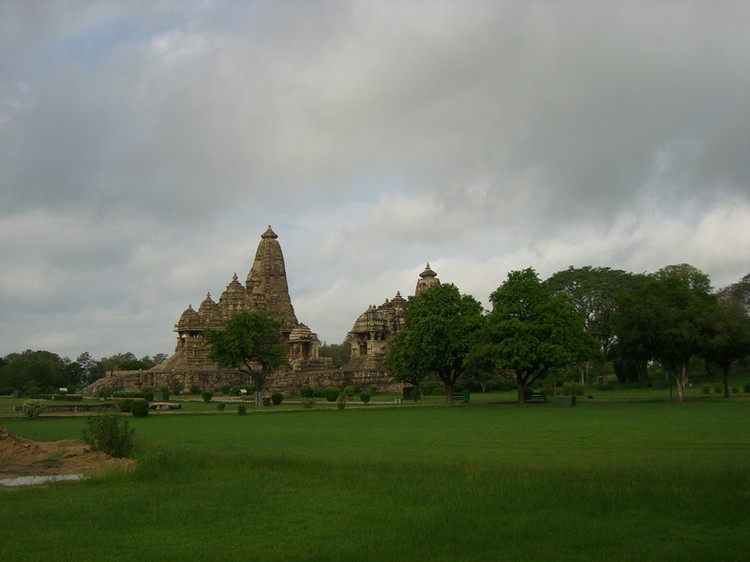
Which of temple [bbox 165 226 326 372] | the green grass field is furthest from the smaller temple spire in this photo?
the green grass field

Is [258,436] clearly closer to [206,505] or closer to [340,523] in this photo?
[206,505]

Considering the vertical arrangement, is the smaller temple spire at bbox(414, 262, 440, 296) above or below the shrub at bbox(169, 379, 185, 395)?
above

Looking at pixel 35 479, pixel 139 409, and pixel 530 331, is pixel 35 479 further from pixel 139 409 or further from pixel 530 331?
pixel 530 331

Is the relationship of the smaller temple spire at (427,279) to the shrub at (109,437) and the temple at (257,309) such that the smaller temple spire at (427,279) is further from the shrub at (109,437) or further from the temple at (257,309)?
the shrub at (109,437)

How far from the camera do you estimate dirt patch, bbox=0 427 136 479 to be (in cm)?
1471

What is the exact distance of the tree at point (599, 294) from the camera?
63.1 metres

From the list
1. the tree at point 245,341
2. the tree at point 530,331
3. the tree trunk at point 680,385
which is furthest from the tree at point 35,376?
the tree trunk at point 680,385

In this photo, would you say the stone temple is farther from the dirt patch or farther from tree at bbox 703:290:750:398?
the dirt patch

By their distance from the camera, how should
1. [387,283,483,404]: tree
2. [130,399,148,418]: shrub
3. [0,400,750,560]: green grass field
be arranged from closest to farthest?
[0,400,750,560]: green grass field < [130,399,148,418]: shrub < [387,283,483,404]: tree

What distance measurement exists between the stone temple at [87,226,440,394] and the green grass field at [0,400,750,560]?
45.1 metres

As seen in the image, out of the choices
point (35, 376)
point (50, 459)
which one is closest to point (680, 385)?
point (50, 459)

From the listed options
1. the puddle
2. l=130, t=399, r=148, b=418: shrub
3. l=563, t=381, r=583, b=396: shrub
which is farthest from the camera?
l=563, t=381, r=583, b=396: shrub

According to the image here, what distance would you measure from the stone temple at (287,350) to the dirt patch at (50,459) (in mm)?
44738

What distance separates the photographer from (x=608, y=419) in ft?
86.1
